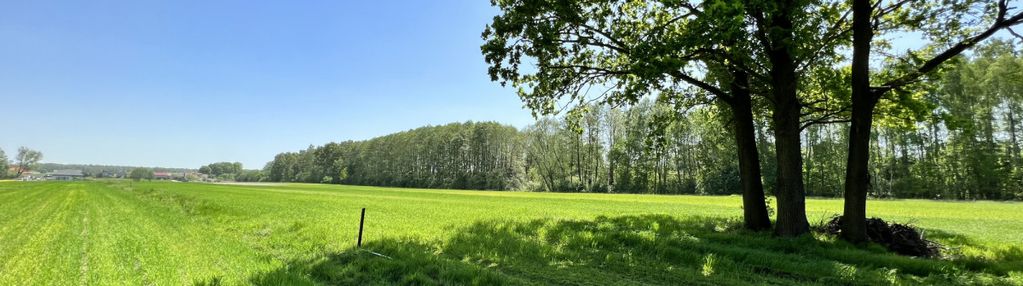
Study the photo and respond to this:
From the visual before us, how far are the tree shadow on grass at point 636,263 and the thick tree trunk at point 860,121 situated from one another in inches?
34.2

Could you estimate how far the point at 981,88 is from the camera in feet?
168

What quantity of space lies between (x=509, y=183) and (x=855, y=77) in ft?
264

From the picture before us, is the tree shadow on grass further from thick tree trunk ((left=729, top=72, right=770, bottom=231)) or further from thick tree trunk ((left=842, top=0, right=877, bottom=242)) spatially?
thick tree trunk ((left=729, top=72, right=770, bottom=231))

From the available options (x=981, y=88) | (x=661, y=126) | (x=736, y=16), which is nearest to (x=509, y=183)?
(x=981, y=88)

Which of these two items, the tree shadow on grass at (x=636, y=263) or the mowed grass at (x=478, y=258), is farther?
the mowed grass at (x=478, y=258)

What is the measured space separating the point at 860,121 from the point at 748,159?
3317mm

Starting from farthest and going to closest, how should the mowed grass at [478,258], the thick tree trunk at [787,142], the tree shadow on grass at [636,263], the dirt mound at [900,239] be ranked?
the thick tree trunk at [787,142] < the dirt mound at [900,239] < the mowed grass at [478,258] < the tree shadow on grass at [636,263]

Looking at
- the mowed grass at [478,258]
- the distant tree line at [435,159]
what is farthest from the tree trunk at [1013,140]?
the distant tree line at [435,159]

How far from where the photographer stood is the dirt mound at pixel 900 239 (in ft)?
36.7

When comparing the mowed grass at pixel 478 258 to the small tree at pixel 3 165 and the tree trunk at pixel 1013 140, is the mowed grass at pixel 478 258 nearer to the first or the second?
the tree trunk at pixel 1013 140

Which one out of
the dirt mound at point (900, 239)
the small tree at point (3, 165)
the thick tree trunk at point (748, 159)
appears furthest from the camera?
the small tree at point (3, 165)

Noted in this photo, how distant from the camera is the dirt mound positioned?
11.2 metres

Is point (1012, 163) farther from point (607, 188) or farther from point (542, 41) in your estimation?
Result: point (542, 41)

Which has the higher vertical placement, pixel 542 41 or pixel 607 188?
pixel 542 41
